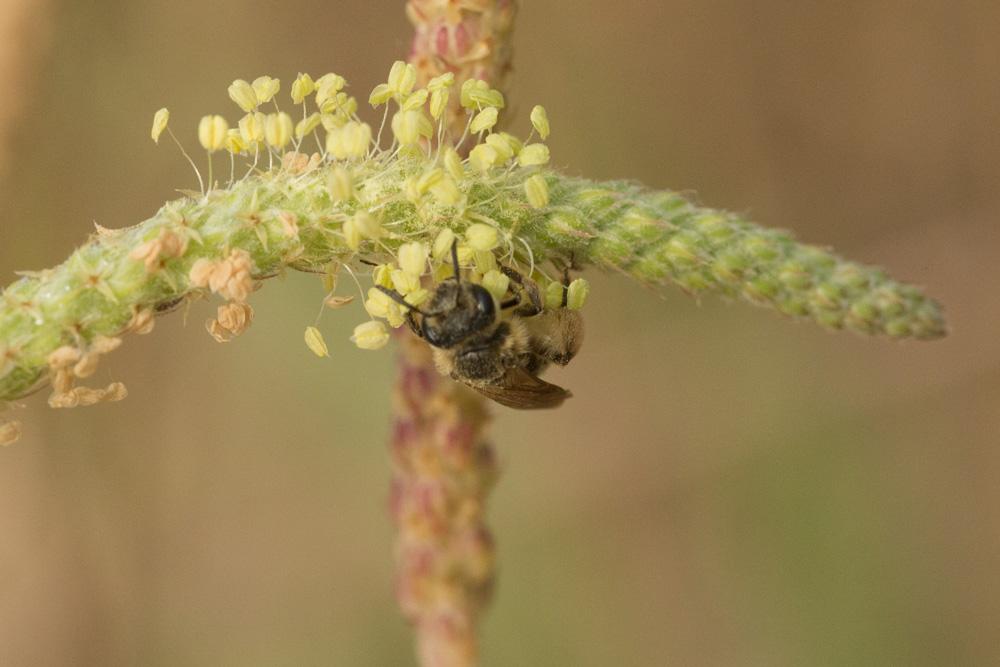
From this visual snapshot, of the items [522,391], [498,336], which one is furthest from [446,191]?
[522,391]

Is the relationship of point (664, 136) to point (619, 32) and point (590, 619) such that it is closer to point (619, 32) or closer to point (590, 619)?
point (619, 32)

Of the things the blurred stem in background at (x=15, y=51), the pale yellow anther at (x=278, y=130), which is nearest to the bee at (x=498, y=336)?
the pale yellow anther at (x=278, y=130)

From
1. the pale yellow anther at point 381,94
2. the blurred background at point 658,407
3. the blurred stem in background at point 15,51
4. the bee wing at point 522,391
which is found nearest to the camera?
the pale yellow anther at point 381,94

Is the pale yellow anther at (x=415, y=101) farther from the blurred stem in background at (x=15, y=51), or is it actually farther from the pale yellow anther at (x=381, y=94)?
the blurred stem in background at (x=15, y=51)

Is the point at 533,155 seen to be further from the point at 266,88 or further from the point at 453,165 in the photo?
the point at 266,88

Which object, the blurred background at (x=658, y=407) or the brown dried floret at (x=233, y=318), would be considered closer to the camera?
the brown dried floret at (x=233, y=318)

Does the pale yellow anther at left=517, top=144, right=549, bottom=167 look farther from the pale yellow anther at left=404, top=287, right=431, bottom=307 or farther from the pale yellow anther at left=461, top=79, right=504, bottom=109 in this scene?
the pale yellow anther at left=404, top=287, right=431, bottom=307
